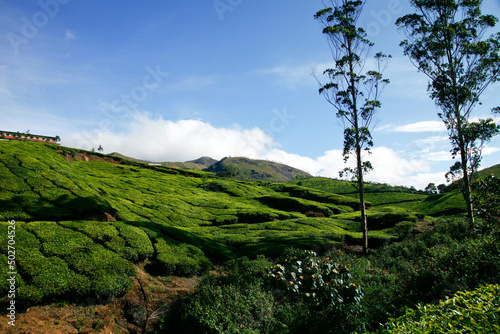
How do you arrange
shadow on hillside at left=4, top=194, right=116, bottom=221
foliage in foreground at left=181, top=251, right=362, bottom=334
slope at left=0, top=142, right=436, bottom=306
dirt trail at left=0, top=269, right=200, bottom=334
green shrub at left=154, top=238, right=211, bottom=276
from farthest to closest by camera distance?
1. shadow on hillside at left=4, top=194, right=116, bottom=221
2. green shrub at left=154, top=238, right=211, bottom=276
3. slope at left=0, top=142, right=436, bottom=306
4. foliage in foreground at left=181, top=251, right=362, bottom=334
5. dirt trail at left=0, top=269, right=200, bottom=334

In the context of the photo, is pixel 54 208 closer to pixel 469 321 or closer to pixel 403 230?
pixel 469 321

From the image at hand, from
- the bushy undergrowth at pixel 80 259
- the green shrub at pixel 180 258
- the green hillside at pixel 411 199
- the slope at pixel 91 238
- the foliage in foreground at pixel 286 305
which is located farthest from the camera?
the green hillside at pixel 411 199

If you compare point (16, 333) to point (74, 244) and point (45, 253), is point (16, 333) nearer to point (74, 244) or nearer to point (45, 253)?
point (45, 253)

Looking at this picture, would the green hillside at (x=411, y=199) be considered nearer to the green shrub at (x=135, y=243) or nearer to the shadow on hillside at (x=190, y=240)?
the shadow on hillside at (x=190, y=240)

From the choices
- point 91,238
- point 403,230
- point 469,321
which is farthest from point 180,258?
point 403,230

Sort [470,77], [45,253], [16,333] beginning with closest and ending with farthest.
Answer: [16,333], [45,253], [470,77]

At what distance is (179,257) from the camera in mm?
12383

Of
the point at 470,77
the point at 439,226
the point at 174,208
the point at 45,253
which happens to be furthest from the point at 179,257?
the point at 470,77

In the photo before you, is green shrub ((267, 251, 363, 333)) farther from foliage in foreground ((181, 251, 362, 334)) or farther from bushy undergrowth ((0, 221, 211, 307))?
bushy undergrowth ((0, 221, 211, 307))

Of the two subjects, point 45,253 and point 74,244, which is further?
point 74,244

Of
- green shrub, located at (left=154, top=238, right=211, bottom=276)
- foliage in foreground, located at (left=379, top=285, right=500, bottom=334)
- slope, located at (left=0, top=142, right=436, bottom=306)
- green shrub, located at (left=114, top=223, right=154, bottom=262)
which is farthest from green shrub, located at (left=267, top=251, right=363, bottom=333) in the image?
green shrub, located at (left=114, top=223, right=154, bottom=262)

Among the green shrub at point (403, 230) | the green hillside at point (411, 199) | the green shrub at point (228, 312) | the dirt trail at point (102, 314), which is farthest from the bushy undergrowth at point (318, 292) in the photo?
the green hillside at point (411, 199)

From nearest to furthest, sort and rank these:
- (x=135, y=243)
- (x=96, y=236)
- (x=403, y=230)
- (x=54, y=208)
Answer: (x=96, y=236) → (x=135, y=243) → (x=54, y=208) → (x=403, y=230)

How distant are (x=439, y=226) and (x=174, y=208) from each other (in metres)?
25.5
